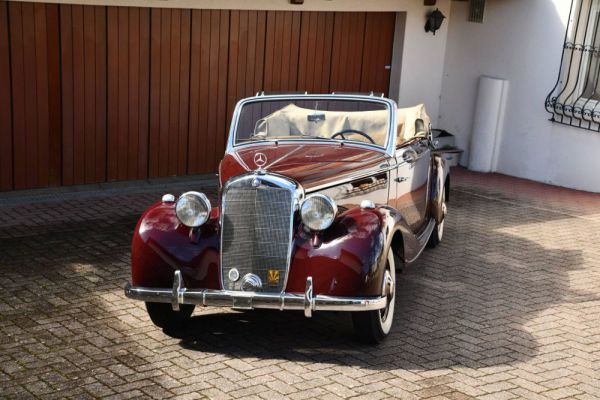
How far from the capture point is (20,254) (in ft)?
25.6

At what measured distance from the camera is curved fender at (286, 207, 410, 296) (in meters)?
5.86

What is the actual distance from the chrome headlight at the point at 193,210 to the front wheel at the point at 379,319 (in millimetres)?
1214

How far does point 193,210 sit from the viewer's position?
607 centimetres

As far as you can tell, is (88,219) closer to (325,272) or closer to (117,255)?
(117,255)

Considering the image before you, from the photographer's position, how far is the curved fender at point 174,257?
602cm

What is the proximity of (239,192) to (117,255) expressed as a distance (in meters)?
2.33

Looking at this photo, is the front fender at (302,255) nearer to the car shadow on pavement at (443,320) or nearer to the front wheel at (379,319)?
the front wheel at (379,319)

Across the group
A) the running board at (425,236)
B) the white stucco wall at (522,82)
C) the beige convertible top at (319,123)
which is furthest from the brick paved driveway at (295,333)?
the white stucco wall at (522,82)

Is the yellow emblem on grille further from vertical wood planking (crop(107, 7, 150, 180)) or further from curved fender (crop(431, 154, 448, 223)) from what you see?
vertical wood planking (crop(107, 7, 150, 180))

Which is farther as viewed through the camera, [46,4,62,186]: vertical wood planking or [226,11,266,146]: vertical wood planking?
[226,11,266,146]: vertical wood planking

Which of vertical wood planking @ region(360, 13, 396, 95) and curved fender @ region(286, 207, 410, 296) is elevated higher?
vertical wood planking @ region(360, 13, 396, 95)

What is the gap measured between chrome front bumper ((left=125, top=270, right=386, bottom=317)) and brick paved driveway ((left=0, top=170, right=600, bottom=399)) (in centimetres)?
40

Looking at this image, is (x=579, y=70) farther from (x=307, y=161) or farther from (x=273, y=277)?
(x=273, y=277)

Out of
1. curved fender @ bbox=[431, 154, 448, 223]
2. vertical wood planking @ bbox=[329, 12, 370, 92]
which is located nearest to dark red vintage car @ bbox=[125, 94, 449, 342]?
curved fender @ bbox=[431, 154, 448, 223]
